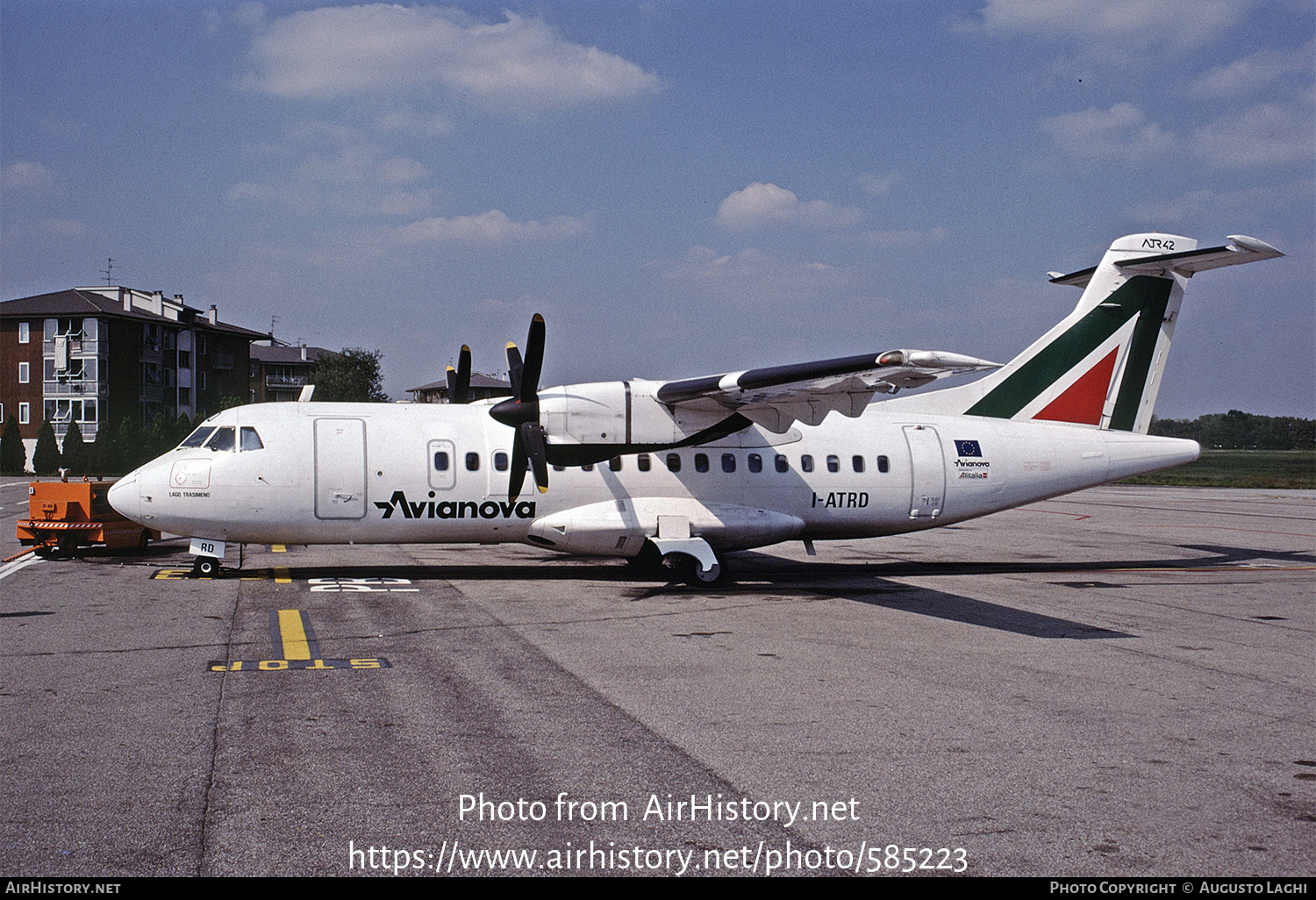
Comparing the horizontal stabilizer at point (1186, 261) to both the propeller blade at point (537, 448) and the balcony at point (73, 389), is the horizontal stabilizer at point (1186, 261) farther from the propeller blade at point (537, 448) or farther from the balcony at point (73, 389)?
the balcony at point (73, 389)

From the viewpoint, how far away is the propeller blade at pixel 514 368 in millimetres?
16703

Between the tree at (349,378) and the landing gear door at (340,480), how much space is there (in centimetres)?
6414

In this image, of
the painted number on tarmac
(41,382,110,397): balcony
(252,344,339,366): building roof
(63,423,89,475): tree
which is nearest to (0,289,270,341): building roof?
(41,382,110,397): balcony

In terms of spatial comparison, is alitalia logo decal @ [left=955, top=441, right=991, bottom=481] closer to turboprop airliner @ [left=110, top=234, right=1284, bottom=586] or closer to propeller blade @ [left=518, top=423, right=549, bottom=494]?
turboprop airliner @ [left=110, top=234, right=1284, bottom=586]

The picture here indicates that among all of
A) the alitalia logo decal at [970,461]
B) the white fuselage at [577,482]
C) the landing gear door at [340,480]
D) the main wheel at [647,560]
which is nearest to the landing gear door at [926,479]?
the white fuselage at [577,482]

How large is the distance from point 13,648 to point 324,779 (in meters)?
6.40

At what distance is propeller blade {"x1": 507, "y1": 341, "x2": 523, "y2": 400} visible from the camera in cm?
1670

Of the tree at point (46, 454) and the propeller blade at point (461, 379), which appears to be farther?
the tree at point (46, 454)

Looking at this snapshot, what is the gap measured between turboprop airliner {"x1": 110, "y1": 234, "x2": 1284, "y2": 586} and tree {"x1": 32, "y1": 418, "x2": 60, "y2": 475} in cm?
5525

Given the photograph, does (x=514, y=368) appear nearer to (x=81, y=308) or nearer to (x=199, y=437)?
(x=199, y=437)

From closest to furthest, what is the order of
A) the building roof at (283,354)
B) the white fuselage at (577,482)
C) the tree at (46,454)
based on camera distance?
the white fuselage at (577,482)
the tree at (46,454)
the building roof at (283,354)

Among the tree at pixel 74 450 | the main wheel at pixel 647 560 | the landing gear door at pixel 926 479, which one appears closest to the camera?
the main wheel at pixel 647 560

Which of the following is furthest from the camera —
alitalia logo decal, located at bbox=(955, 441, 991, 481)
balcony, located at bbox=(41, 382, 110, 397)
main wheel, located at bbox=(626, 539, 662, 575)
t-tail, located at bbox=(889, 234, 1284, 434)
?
balcony, located at bbox=(41, 382, 110, 397)

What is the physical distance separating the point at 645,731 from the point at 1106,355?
16784 millimetres
